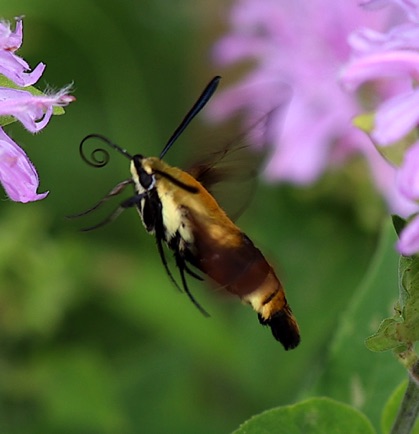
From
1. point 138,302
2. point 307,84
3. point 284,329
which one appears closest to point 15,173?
point 284,329

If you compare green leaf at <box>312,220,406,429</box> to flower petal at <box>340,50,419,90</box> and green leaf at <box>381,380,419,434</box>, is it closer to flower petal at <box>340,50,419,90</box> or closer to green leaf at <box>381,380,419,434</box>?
green leaf at <box>381,380,419,434</box>

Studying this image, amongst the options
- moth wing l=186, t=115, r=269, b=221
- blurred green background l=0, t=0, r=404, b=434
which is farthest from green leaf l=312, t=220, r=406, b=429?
moth wing l=186, t=115, r=269, b=221

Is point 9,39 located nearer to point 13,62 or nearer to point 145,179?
point 13,62

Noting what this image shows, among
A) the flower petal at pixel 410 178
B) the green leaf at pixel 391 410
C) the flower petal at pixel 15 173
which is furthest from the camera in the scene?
the green leaf at pixel 391 410

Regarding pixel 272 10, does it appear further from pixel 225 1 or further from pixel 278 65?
pixel 225 1

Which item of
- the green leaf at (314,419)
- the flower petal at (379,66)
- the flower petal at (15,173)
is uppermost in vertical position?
the flower petal at (379,66)

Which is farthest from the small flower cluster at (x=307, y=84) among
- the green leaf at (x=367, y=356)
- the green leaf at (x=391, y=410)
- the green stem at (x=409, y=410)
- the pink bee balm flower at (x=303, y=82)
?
the green stem at (x=409, y=410)

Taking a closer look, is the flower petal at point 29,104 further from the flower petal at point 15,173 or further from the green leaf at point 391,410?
the green leaf at point 391,410
